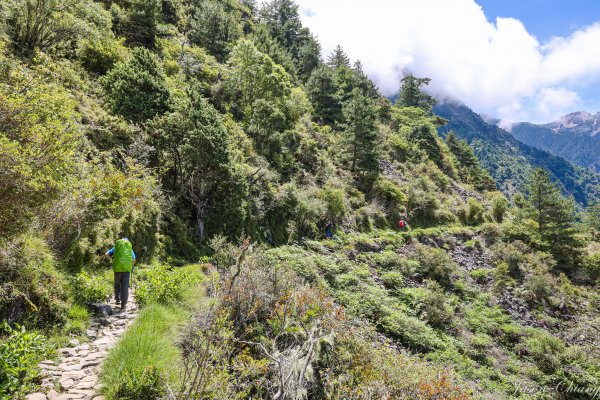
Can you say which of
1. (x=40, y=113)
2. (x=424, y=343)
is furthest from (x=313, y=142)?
(x=40, y=113)

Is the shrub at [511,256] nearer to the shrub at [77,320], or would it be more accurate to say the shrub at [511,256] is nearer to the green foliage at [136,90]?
the green foliage at [136,90]

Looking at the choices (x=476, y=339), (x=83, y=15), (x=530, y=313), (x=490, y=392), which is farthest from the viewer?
(x=530, y=313)

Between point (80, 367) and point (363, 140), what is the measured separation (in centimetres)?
2665

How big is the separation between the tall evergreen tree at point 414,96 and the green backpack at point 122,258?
55189 mm

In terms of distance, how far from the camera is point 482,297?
18.2 m

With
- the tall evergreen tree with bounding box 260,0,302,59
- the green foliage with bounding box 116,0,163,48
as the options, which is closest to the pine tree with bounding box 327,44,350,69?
the tall evergreen tree with bounding box 260,0,302,59

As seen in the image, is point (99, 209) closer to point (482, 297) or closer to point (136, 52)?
point (136, 52)

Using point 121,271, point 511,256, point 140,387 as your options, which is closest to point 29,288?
point 121,271

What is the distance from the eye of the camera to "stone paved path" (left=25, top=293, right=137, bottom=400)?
13.5 ft

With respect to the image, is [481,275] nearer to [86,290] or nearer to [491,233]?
[491,233]

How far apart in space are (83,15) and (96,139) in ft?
27.6

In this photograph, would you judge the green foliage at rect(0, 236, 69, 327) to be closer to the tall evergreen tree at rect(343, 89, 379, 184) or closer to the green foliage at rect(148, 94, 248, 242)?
the green foliage at rect(148, 94, 248, 242)

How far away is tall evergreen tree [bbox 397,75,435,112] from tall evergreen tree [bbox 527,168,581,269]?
2893cm

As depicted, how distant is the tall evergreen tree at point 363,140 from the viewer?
2820 cm
